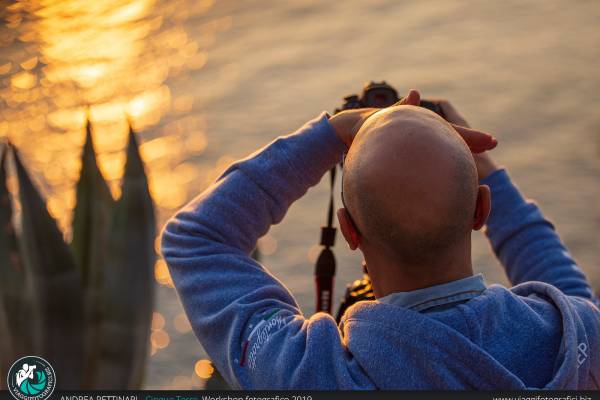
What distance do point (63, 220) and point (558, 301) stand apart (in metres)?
3.73

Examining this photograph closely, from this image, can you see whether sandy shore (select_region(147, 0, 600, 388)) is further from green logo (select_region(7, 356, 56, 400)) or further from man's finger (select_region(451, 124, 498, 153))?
man's finger (select_region(451, 124, 498, 153))

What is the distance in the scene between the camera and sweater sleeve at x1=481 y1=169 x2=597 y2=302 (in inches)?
52.6

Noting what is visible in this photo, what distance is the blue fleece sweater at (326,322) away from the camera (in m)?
1.04

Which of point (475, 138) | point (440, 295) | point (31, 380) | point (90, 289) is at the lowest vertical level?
point (90, 289)

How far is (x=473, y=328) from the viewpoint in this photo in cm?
105

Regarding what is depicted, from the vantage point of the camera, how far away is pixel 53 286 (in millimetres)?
2811

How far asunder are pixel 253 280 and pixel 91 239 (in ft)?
6.44

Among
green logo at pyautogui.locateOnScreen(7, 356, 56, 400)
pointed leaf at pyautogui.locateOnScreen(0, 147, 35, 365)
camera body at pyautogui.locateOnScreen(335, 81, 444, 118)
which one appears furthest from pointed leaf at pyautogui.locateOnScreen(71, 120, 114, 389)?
camera body at pyautogui.locateOnScreen(335, 81, 444, 118)

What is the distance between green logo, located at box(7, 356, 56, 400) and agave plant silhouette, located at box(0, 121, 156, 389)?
1129 millimetres

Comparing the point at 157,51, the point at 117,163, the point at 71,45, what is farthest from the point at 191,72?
the point at 117,163

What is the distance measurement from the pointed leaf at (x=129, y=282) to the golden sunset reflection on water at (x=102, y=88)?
60.1 inches

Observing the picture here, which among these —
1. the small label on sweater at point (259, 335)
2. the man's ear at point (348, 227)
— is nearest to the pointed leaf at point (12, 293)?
the small label on sweater at point (259, 335)

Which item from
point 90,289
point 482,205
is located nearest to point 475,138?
point 482,205

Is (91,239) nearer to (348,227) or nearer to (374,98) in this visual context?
(374,98)
